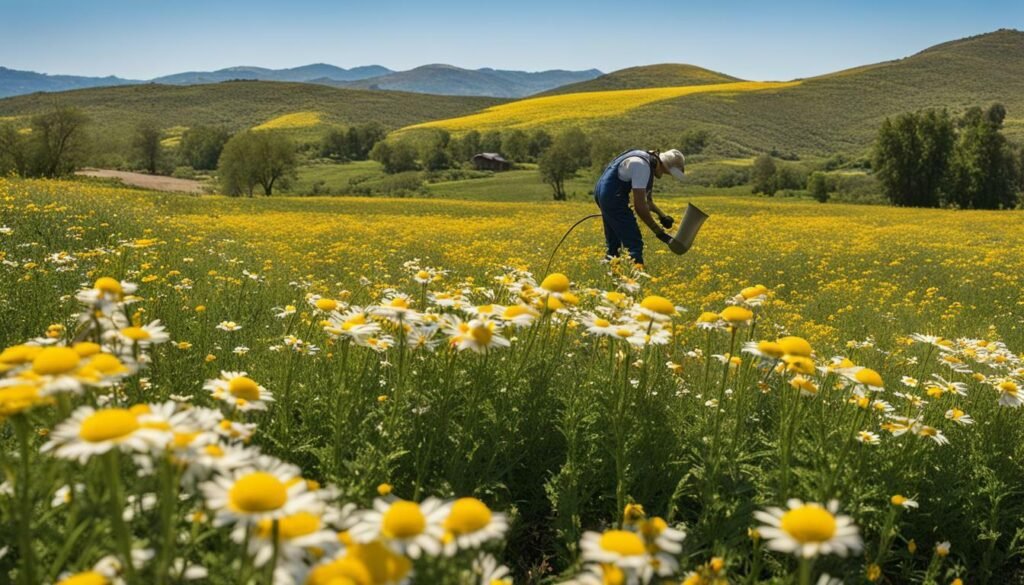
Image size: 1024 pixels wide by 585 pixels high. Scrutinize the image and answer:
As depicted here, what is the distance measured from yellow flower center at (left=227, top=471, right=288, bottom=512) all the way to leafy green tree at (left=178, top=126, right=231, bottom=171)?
83.8 metres

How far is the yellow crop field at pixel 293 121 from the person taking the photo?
328 ft

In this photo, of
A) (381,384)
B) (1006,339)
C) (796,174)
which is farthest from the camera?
(796,174)

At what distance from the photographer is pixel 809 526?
4.54 ft

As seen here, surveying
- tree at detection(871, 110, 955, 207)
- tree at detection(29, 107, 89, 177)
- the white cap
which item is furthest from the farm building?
the white cap

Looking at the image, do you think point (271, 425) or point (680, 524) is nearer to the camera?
point (680, 524)

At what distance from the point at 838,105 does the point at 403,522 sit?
335ft

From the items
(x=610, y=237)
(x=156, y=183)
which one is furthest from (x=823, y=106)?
(x=610, y=237)

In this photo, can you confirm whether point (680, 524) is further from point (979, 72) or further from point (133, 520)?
point (979, 72)

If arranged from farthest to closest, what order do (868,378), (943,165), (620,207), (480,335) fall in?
1. (943,165)
2. (620,207)
3. (868,378)
4. (480,335)

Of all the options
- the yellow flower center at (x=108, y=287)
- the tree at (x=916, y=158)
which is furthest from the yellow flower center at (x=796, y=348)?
the tree at (x=916, y=158)

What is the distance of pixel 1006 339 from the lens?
25.2ft

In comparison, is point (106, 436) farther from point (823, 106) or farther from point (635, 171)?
point (823, 106)

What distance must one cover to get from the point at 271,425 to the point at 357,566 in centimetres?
220

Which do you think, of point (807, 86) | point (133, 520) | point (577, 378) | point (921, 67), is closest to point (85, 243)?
point (577, 378)
